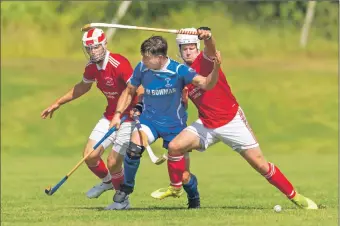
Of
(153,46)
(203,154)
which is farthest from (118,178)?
(203,154)

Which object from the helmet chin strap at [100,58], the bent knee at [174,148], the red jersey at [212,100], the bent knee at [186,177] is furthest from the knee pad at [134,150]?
the helmet chin strap at [100,58]

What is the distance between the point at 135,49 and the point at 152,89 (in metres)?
24.4

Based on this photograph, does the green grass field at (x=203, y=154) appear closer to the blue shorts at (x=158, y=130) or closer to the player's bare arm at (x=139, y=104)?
the blue shorts at (x=158, y=130)

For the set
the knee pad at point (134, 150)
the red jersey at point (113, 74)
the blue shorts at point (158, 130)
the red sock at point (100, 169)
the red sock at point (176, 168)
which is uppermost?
the red jersey at point (113, 74)

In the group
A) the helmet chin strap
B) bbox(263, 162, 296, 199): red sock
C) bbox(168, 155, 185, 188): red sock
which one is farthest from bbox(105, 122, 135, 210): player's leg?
bbox(263, 162, 296, 199): red sock

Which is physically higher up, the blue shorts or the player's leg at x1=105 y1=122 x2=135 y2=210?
the blue shorts

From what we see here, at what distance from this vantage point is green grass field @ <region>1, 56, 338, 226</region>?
13953mm

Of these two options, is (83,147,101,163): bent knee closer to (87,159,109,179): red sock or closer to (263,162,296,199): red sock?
(87,159,109,179): red sock

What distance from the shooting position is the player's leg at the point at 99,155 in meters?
15.6

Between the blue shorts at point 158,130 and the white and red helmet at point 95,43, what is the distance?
1.06 meters

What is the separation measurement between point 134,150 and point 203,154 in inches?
656

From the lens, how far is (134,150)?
14.2 meters

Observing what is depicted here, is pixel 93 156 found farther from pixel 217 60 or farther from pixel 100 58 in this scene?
pixel 217 60

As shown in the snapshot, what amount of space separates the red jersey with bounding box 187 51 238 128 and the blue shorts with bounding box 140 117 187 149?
0.37m
